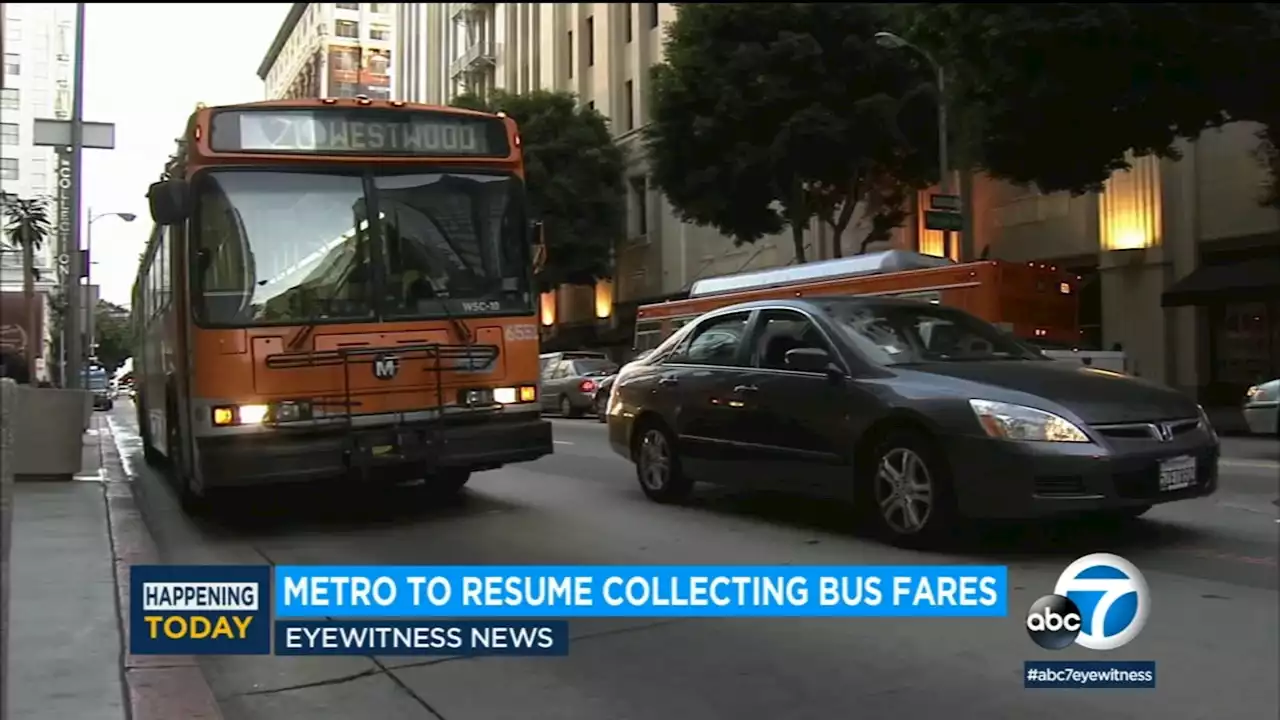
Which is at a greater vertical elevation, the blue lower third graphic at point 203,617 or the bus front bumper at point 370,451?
the bus front bumper at point 370,451

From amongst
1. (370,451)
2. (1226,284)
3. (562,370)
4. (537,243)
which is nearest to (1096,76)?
(1226,284)

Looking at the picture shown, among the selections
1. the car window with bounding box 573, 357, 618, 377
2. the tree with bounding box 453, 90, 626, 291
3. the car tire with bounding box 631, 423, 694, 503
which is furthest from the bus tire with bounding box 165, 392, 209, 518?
the tree with bounding box 453, 90, 626, 291

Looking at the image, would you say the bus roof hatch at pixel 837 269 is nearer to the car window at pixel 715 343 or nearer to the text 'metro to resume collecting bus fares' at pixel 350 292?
the car window at pixel 715 343

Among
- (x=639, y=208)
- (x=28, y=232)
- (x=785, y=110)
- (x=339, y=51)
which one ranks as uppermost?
(x=339, y=51)

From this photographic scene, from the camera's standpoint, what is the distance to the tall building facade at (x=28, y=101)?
5617 millimetres

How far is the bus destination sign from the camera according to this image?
26.1ft

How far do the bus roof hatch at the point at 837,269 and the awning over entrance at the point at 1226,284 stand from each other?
179 inches

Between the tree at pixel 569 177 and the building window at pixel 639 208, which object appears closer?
the tree at pixel 569 177

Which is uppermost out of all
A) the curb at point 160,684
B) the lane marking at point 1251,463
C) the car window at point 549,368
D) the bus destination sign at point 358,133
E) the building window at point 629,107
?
the building window at point 629,107

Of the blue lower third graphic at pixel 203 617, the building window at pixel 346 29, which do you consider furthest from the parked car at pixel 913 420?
the building window at pixel 346 29

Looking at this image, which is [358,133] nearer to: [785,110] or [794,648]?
[794,648]

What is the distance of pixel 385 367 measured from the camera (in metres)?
8.02

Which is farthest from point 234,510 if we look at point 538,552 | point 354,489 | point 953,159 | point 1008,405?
point 953,159

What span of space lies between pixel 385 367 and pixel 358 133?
1.74 metres
